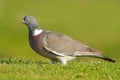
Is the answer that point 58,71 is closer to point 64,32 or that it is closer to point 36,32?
point 36,32

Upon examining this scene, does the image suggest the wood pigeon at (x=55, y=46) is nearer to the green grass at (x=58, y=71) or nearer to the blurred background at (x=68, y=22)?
the green grass at (x=58, y=71)

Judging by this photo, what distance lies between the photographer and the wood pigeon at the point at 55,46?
520 inches

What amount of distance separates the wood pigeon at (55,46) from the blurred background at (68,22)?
931cm

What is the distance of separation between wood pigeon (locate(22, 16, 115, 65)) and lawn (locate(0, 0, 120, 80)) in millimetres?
211

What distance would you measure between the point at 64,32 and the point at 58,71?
1765 centimetres

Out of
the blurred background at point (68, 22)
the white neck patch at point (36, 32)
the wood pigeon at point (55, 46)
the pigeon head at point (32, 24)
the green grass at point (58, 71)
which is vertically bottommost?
the blurred background at point (68, 22)

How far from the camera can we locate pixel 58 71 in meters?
12.2

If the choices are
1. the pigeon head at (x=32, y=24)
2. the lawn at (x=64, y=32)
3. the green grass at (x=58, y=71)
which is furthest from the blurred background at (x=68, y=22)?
the green grass at (x=58, y=71)

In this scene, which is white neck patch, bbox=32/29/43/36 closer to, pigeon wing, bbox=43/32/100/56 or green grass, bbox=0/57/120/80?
pigeon wing, bbox=43/32/100/56

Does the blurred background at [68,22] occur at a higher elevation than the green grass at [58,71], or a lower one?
lower

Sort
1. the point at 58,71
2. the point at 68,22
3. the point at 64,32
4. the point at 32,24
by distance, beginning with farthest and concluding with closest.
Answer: the point at 68,22, the point at 64,32, the point at 32,24, the point at 58,71

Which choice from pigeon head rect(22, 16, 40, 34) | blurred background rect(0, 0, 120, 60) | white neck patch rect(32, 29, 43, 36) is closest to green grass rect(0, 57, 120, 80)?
white neck patch rect(32, 29, 43, 36)

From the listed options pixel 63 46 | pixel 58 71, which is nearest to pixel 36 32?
pixel 63 46

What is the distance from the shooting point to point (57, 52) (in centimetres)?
1324
